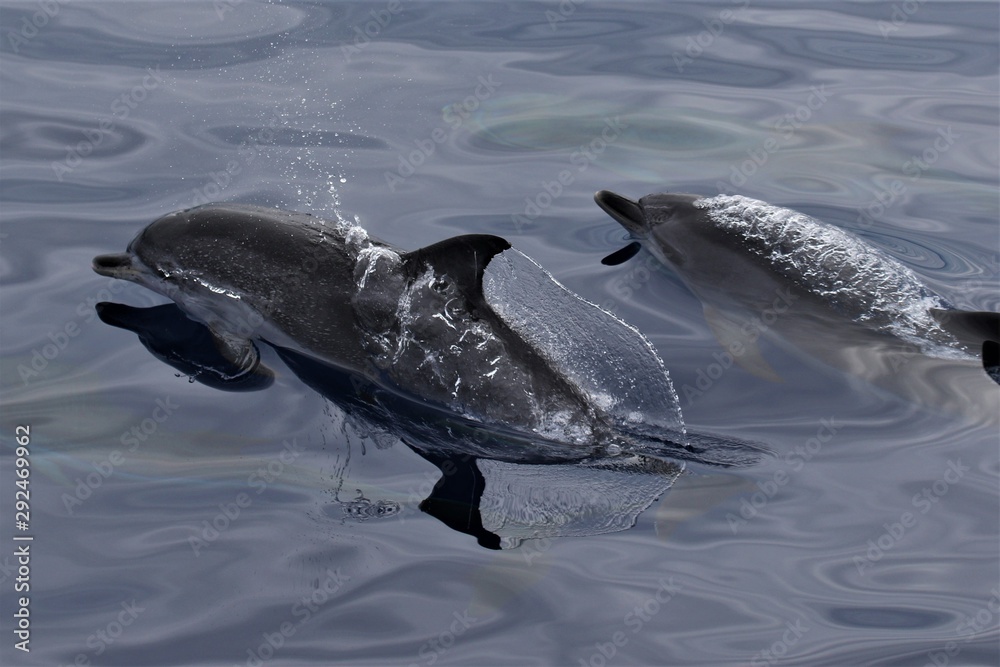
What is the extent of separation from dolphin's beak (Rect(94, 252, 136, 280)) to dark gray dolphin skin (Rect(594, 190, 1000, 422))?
3.71 meters

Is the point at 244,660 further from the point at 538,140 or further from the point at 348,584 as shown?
the point at 538,140

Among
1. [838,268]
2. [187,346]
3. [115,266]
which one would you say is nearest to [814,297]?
[838,268]

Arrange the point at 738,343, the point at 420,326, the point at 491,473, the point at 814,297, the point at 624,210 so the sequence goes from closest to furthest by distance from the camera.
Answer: the point at 491,473, the point at 420,326, the point at 738,343, the point at 814,297, the point at 624,210

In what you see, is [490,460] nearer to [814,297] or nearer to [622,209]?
[814,297]

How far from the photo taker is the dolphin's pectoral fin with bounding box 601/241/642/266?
905 centimetres

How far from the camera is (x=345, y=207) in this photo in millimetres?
9562

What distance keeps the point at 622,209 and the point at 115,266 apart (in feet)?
13.4

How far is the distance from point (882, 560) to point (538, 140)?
6416mm

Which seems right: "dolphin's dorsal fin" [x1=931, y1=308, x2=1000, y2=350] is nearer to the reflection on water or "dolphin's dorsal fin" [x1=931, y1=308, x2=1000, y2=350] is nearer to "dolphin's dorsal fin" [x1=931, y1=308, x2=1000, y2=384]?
"dolphin's dorsal fin" [x1=931, y1=308, x2=1000, y2=384]

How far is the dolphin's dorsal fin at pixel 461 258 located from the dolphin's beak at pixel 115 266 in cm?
245

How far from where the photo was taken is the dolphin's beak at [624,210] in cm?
941

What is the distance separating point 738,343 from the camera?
311 inches

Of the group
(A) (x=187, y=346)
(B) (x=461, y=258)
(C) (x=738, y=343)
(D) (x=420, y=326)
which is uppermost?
(B) (x=461, y=258)

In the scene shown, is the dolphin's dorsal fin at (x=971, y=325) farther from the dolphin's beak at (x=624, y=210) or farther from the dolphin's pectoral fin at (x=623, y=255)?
the dolphin's beak at (x=624, y=210)
